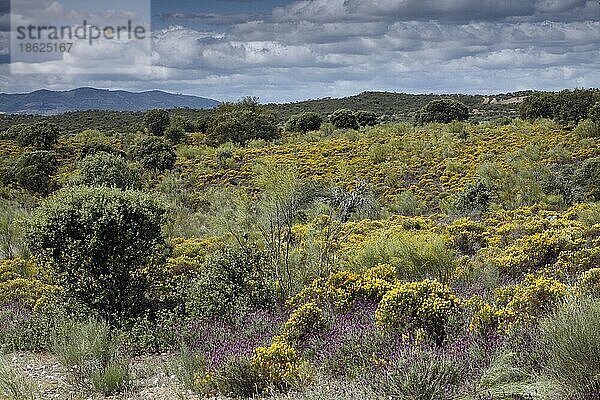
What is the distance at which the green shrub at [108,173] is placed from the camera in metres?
A: 20.7

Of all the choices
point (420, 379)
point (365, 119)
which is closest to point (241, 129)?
point (365, 119)

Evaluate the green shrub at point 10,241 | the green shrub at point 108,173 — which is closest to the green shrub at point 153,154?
the green shrub at point 108,173

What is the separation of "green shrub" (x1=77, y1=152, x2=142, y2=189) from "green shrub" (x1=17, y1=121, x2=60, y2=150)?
14700mm

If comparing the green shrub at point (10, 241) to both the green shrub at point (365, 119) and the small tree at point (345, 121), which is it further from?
the green shrub at point (365, 119)

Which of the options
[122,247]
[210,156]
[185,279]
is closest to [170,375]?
[122,247]

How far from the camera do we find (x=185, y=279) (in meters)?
8.84

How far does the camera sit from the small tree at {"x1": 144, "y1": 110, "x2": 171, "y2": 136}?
142ft

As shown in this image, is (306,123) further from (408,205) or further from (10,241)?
(10,241)

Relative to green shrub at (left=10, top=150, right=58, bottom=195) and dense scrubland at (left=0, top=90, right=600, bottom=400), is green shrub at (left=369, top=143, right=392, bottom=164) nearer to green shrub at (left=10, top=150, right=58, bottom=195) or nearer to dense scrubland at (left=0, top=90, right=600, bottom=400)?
dense scrubland at (left=0, top=90, right=600, bottom=400)

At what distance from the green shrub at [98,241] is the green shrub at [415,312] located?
3655 millimetres

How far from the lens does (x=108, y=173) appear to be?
68.8ft

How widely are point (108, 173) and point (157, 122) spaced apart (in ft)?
75.8

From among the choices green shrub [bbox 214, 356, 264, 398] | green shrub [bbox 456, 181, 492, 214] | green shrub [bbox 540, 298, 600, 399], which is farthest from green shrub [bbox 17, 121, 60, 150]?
green shrub [bbox 540, 298, 600, 399]

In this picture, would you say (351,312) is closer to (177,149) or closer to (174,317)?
(174,317)
